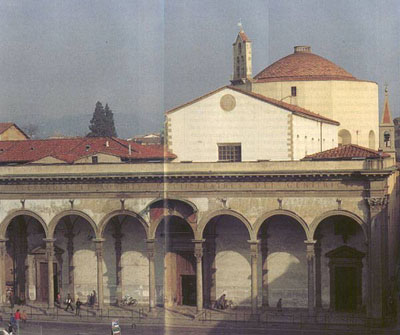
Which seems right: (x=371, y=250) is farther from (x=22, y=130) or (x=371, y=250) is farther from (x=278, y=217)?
(x=22, y=130)

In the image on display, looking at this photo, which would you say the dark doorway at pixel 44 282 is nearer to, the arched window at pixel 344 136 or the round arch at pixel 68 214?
the round arch at pixel 68 214

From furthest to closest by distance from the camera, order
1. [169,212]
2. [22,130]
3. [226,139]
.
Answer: [22,130]
[226,139]
[169,212]

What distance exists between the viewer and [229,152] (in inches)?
2167

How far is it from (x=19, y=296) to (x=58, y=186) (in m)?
6.60

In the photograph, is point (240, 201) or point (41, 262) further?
point (41, 262)

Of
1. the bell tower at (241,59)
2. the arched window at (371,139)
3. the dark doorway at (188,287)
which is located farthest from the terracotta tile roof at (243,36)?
the dark doorway at (188,287)

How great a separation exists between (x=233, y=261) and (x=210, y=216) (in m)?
3.35

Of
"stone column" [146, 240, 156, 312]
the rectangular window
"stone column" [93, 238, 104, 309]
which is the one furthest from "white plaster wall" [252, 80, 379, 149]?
"stone column" [93, 238, 104, 309]

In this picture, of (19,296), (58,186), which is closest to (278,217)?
(58,186)

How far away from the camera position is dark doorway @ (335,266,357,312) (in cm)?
5041

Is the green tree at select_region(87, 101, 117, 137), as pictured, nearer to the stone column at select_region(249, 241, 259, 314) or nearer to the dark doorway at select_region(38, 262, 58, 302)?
the dark doorway at select_region(38, 262, 58, 302)

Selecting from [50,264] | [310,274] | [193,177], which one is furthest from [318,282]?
[50,264]

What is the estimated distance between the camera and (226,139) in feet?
179

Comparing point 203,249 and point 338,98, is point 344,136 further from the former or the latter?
point 203,249
